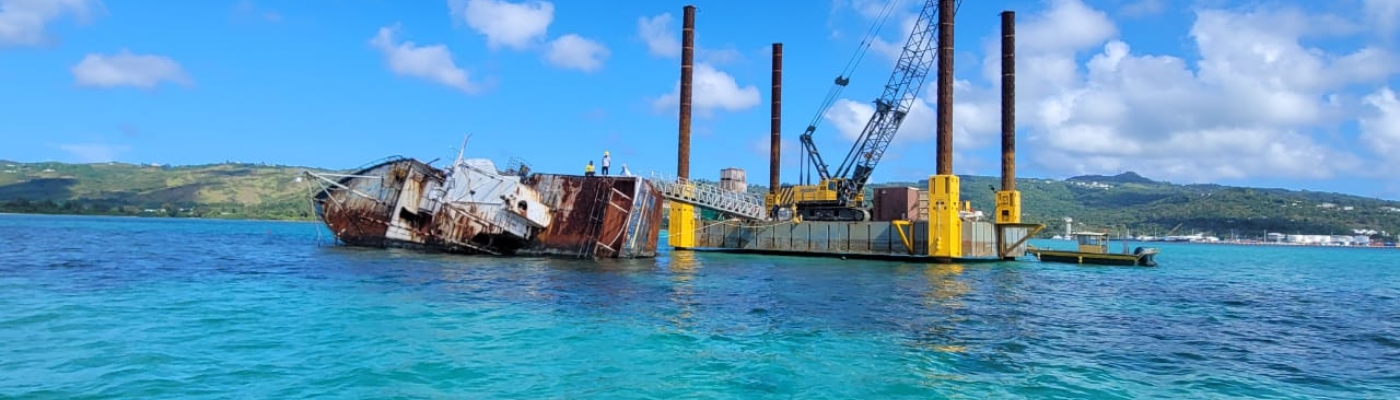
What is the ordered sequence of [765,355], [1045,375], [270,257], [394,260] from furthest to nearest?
[270,257], [394,260], [765,355], [1045,375]

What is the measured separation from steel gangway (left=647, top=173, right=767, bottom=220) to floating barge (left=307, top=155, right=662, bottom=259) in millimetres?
9661

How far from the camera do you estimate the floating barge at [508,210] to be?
117 feet

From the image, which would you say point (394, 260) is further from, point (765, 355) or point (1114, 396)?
point (1114, 396)

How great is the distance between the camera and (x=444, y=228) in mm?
36531

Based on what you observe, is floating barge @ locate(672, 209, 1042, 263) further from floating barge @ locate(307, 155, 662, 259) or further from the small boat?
floating barge @ locate(307, 155, 662, 259)

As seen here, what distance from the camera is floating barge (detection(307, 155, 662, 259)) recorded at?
Result: 35625 mm

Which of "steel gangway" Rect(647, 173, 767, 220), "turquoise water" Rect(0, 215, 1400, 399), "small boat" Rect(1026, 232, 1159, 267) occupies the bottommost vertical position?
"turquoise water" Rect(0, 215, 1400, 399)

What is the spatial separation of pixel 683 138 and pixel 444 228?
23.2 meters

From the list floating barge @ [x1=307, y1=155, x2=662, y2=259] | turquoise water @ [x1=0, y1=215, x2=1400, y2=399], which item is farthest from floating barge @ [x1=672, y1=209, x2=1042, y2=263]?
turquoise water @ [x1=0, y1=215, x2=1400, y2=399]

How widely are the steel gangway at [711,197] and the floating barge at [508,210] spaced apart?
31.7 ft

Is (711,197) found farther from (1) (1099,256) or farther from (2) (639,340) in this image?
(2) (639,340)

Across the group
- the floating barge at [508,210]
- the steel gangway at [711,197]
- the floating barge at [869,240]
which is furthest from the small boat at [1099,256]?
the floating barge at [508,210]

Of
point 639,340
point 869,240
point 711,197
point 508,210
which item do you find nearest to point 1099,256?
point 869,240

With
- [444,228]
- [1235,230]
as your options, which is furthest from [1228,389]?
[1235,230]
